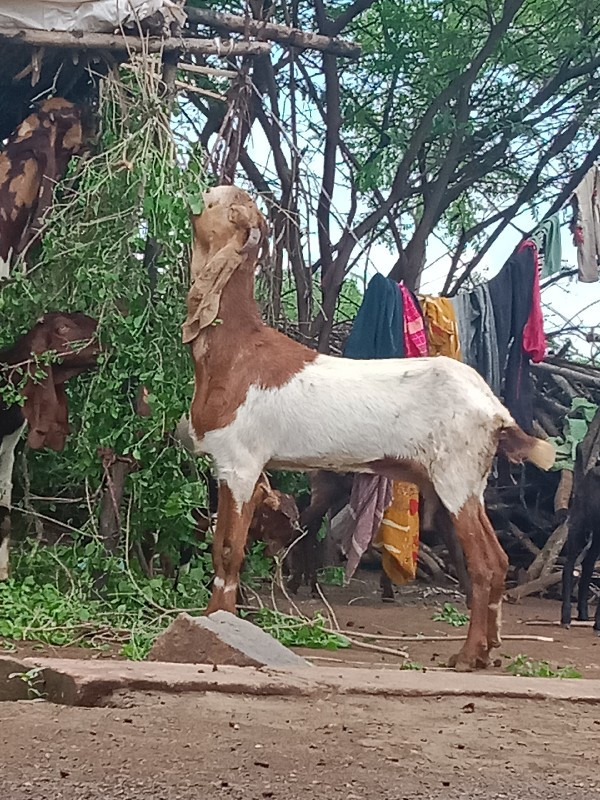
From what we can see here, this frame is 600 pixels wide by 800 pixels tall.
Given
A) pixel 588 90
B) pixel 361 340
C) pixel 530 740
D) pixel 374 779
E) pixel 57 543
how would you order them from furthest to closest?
pixel 588 90
pixel 361 340
pixel 57 543
pixel 530 740
pixel 374 779

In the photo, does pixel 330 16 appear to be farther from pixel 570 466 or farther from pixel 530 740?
pixel 530 740

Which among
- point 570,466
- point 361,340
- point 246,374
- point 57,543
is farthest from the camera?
point 570,466

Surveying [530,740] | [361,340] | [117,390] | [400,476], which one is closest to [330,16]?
[361,340]

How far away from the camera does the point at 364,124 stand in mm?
9305

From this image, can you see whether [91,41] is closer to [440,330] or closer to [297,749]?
[440,330]

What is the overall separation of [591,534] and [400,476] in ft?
8.80

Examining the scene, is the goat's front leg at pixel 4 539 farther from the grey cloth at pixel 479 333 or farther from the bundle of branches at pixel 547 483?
the bundle of branches at pixel 547 483

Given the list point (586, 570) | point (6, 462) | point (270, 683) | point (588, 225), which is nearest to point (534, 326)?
point (588, 225)

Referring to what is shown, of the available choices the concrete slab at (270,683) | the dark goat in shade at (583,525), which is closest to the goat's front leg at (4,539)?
the concrete slab at (270,683)

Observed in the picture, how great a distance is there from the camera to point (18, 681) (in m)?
3.62

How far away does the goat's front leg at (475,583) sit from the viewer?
14.5ft

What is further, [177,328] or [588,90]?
[588,90]

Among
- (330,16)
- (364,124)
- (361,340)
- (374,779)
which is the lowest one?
(374,779)

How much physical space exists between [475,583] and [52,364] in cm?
248
